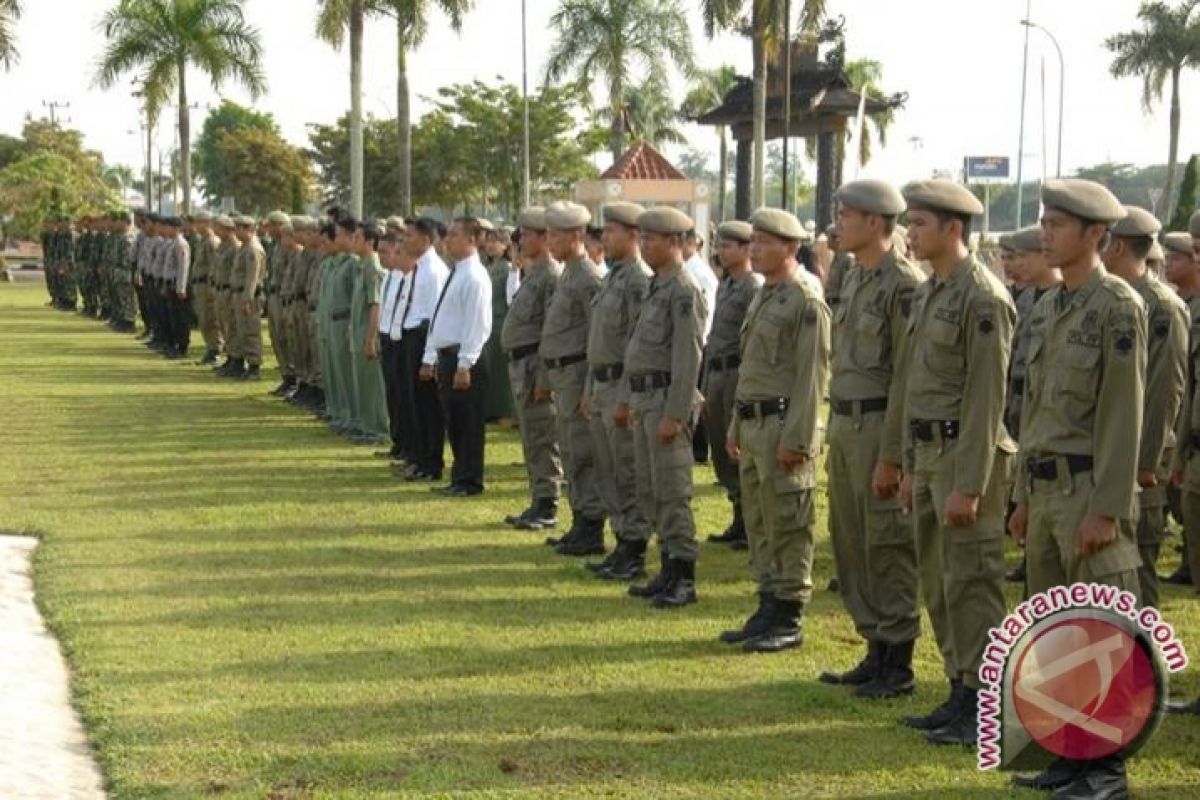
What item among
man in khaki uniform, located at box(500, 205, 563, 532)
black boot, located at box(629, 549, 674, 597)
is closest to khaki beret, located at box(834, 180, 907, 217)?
black boot, located at box(629, 549, 674, 597)

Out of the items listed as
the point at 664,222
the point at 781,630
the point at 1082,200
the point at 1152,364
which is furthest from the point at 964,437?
the point at 664,222

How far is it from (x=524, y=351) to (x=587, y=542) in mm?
1446

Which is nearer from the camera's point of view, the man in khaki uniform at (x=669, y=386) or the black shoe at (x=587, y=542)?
the man in khaki uniform at (x=669, y=386)

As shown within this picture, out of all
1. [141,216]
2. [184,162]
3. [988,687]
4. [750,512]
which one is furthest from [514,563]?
[184,162]

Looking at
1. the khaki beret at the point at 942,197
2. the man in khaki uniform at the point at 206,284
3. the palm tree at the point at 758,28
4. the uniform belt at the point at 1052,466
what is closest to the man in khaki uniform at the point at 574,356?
the khaki beret at the point at 942,197

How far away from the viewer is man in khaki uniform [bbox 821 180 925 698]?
6316mm

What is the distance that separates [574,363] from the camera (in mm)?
9547

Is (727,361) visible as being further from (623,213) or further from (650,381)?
(650,381)

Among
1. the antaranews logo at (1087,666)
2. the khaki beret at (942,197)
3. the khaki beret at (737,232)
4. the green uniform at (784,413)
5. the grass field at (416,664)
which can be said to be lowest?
the grass field at (416,664)

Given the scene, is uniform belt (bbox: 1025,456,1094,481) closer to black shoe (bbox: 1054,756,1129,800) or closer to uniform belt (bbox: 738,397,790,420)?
black shoe (bbox: 1054,756,1129,800)

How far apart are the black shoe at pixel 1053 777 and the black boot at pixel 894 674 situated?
1.07 metres

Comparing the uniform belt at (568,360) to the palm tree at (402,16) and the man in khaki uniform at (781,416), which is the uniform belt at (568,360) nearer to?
the man in khaki uniform at (781,416)

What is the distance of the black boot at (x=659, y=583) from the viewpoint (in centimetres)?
806

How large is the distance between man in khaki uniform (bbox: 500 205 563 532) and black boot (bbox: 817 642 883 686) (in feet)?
12.4
